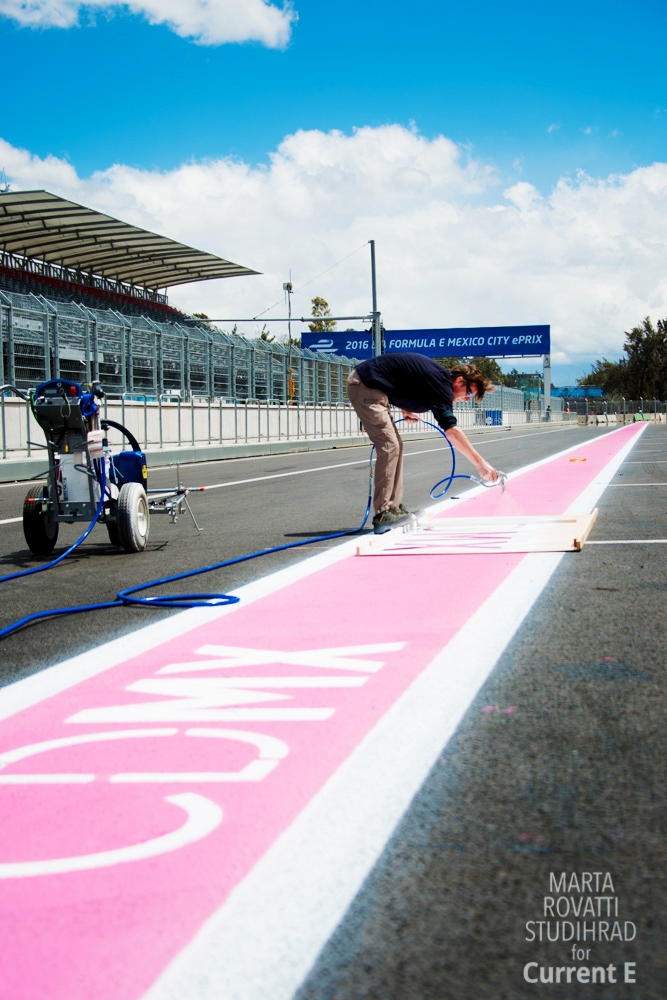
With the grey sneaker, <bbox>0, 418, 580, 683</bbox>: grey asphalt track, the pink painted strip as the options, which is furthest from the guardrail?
the pink painted strip

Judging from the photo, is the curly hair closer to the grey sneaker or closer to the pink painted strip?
the grey sneaker

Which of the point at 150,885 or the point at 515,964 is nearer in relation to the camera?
the point at 515,964

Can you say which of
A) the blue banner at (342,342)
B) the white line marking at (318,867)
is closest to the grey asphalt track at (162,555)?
the white line marking at (318,867)

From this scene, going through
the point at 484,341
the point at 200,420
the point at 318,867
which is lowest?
the point at 318,867

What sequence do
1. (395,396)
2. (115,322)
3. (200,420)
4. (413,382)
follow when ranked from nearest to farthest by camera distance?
(413,382) < (395,396) < (115,322) < (200,420)

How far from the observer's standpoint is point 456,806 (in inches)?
95.7

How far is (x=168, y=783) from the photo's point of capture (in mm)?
2641

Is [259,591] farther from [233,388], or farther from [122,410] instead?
[233,388]

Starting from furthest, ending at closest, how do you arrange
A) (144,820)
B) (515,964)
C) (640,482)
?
(640,482)
(144,820)
(515,964)

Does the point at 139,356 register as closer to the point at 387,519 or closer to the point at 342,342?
the point at 387,519

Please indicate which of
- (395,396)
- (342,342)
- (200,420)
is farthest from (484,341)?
(395,396)

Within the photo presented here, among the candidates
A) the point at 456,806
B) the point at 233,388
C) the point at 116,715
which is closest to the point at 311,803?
the point at 456,806

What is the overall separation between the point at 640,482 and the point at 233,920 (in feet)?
41.5

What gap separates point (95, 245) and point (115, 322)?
1396 cm
